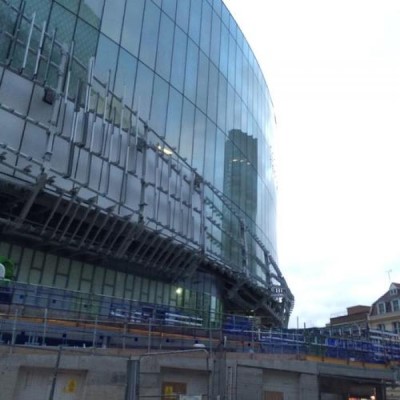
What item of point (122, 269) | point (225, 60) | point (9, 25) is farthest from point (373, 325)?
point (9, 25)

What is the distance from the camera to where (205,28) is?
3488cm

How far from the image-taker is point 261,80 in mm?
48250

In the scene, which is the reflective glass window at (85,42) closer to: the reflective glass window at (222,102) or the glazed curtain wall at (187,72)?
the glazed curtain wall at (187,72)

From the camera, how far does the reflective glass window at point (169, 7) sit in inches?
1172

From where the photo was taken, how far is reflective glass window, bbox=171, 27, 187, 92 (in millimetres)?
29906

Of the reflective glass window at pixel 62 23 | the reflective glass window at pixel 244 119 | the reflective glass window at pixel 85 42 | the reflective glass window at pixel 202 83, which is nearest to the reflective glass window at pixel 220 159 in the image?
the reflective glass window at pixel 202 83

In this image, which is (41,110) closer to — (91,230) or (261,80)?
(91,230)

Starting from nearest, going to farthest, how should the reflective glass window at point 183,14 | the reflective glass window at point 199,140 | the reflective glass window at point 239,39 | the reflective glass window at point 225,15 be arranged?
1. the reflective glass window at point 199,140
2. the reflective glass window at point 183,14
3. the reflective glass window at point 225,15
4. the reflective glass window at point 239,39

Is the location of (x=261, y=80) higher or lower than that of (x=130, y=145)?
higher

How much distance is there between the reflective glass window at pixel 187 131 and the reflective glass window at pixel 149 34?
4013 millimetres

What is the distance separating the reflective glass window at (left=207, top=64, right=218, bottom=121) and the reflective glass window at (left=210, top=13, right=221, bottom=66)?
3.13 feet

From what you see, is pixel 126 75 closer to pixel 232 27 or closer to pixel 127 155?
pixel 127 155

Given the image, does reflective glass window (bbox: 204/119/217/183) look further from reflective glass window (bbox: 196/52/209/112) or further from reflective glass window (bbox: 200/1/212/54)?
reflective glass window (bbox: 200/1/212/54)

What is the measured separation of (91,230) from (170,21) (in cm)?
1542
